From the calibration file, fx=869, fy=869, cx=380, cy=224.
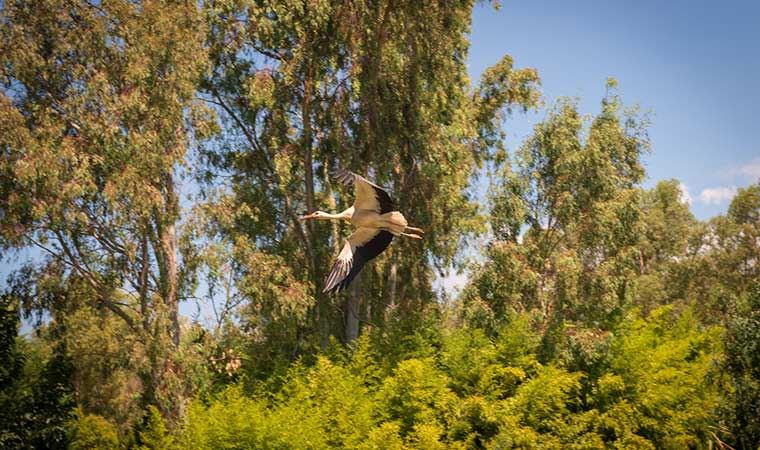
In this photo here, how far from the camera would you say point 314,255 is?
17.4m

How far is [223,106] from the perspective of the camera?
17.3 m

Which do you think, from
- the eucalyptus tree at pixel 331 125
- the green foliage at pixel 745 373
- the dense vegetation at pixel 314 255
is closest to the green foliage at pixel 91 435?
the dense vegetation at pixel 314 255

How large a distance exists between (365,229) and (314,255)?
22.3 feet

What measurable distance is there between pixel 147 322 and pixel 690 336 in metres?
10.9

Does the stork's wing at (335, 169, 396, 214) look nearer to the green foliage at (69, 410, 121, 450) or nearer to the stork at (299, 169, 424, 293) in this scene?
the stork at (299, 169, 424, 293)

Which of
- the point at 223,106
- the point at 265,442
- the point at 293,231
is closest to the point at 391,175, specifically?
the point at 293,231

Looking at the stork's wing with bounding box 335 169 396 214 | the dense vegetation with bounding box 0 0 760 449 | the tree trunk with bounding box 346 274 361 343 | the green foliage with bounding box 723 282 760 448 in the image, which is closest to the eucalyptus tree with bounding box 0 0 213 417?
the dense vegetation with bounding box 0 0 760 449

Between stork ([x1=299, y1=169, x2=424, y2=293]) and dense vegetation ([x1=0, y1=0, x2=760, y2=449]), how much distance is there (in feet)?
11.8

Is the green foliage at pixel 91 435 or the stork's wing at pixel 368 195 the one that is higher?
the stork's wing at pixel 368 195

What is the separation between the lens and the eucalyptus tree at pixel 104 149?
13.9 meters

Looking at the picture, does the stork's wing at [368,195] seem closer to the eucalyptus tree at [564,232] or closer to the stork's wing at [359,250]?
the stork's wing at [359,250]

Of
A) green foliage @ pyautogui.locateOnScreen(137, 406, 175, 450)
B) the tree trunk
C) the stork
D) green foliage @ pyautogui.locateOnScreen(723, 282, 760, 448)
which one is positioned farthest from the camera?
the tree trunk

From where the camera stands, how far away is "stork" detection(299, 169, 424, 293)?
10.1 meters

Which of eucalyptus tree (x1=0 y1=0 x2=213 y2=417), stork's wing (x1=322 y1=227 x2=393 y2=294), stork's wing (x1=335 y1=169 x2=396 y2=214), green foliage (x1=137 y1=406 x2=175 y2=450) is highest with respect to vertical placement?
eucalyptus tree (x1=0 y1=0 x2=213 y2=417)
